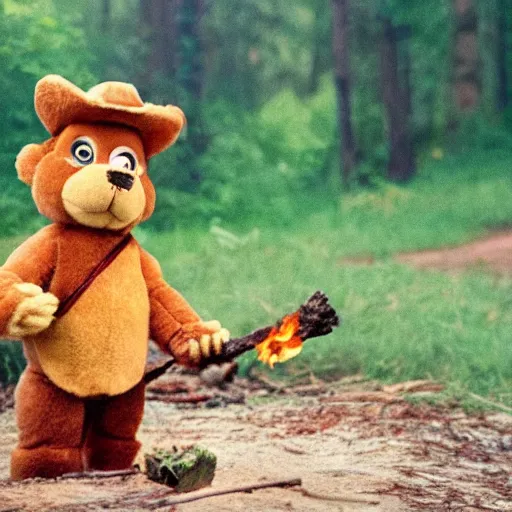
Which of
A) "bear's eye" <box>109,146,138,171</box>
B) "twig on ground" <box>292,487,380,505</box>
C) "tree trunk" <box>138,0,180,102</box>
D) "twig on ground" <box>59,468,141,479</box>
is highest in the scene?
"tree trunk" <box>138,0,180,102</box>

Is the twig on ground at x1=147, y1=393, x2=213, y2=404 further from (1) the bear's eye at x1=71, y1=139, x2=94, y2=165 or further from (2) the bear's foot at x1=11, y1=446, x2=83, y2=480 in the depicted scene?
(1) the bear's eye at x1=71, y1=139, x2=94, y2=165

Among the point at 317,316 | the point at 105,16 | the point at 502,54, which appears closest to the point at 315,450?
the point at 317,316

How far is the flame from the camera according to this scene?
2621 millimetres

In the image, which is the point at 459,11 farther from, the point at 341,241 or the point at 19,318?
the point at 19,318

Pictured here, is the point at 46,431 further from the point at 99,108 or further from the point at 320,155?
the point at 320,155

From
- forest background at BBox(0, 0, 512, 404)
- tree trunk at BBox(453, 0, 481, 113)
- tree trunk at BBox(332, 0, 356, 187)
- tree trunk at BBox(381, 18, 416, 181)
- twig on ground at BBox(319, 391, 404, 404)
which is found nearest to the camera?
twig on ground at BBox(319, 391, 404, 404)

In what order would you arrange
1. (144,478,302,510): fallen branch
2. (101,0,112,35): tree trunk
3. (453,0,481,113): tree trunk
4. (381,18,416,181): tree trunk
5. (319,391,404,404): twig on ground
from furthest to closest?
1. (453,0,481,113): tree trunk
2. (381,18,416,181): tree trunk
3. (101,0,112,35): tree trunk
4. (319,391,404,404): twig on ground
5. (144,478,302,510): fallen branch

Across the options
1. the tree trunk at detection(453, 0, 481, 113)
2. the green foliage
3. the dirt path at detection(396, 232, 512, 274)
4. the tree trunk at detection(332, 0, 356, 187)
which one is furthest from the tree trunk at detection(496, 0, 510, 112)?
the dirt path at detection(396, 232, 512, 274)

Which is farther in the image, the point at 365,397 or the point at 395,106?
the point at 395,106

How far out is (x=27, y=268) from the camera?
8.84 feet

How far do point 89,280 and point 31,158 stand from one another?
0.39 meters

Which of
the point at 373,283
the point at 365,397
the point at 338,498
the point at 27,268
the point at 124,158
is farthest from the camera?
the point at 373,283

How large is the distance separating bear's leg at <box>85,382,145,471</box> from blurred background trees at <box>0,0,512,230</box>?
2068 millimetres

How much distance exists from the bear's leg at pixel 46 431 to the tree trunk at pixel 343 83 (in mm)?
7491
